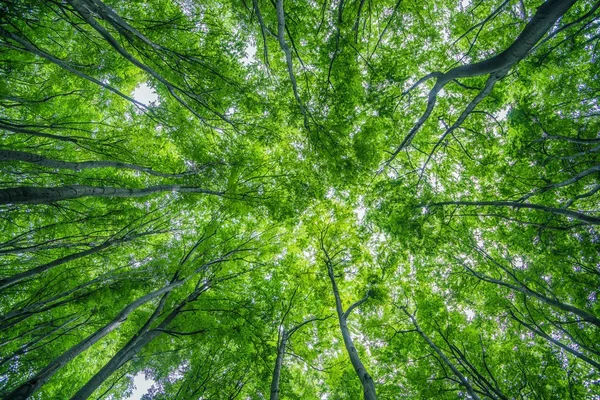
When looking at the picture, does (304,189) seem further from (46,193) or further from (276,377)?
(46,193)

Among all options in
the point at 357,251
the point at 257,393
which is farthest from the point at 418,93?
the point at 257,393

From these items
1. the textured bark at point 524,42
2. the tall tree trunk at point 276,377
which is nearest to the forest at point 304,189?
the tall tree trunk at point 276,377

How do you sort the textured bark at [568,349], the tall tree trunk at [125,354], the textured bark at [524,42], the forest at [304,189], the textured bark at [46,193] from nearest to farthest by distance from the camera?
the textured bark at [524,42]
the textured bark at [46,193]
the tall tree trunk at [125,354]
the textured bark at [568,349]
the forest at [304,189]

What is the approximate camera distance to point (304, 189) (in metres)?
6.63

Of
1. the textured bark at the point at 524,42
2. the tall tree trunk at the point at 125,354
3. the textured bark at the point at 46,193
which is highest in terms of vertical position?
the textured bark at the point at 524,42

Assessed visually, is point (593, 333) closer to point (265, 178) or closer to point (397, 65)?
point (397, 65)

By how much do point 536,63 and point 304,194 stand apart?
5254 millimetres

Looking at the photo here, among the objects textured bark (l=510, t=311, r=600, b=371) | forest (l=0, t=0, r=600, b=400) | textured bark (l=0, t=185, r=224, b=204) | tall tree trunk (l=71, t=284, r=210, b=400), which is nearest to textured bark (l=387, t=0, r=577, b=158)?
forest (l=0, t=0, r=600, b=400)

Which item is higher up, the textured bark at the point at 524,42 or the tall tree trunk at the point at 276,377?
the textured bark at the point at 524,42

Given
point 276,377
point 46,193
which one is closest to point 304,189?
point 276,377

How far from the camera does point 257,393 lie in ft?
28.0

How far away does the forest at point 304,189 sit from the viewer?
4.94 m

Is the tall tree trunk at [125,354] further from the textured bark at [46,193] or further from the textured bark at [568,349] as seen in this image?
the textured bark at [568,349]

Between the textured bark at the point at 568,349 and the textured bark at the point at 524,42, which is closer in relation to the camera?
the textured bark at the point at 524,42
